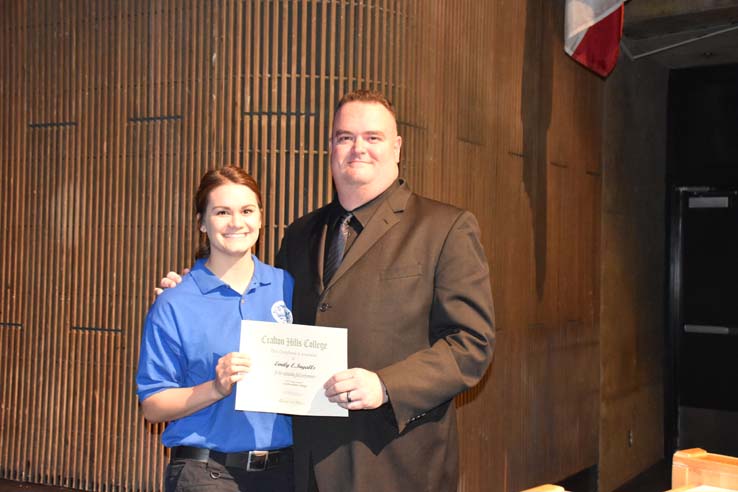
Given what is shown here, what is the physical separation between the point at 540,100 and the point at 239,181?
4.51 m

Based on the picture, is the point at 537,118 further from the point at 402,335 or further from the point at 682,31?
the point at 402,335

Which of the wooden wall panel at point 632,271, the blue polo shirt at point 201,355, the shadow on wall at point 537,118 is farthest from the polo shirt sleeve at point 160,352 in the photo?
the wooden wall panel at point 632,271

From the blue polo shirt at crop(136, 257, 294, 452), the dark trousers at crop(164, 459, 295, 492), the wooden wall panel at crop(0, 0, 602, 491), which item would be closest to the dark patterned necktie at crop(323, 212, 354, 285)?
the blue polo shirt at crop(136, 257, 294, 452)

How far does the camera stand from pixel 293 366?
2.18 meters

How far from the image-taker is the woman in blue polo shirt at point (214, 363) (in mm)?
2207

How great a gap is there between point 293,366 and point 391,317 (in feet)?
1.02

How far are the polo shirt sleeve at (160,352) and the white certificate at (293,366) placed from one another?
0.21 metres

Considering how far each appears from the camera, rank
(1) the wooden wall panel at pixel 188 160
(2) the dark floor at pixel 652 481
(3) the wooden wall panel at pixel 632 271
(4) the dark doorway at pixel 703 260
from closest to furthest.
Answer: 1. (1) the wooden wall panel at pixel 188 160
2. (2) the dark floor at pixel 652 481
3. (3) the wooden wall panel at pixel 632 271
4. (4) the dark doorway at pixel 703 260

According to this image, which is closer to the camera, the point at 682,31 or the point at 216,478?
the point at 216,478

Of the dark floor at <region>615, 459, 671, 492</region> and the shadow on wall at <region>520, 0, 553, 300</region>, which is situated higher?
the shadow on wall at <region>520, 0, 553, 300</region>

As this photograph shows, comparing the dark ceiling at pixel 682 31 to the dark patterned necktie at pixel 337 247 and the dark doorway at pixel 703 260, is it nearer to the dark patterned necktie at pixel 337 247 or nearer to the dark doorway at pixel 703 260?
the dark doorway at pixel 703 260

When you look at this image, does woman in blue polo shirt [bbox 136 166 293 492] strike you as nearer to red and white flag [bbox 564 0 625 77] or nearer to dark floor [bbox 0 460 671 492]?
red and white flag [bbox 564 0 625 77]

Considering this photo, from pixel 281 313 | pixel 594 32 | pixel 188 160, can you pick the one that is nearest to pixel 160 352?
pixel 281 313

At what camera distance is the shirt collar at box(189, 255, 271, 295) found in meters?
2.31
